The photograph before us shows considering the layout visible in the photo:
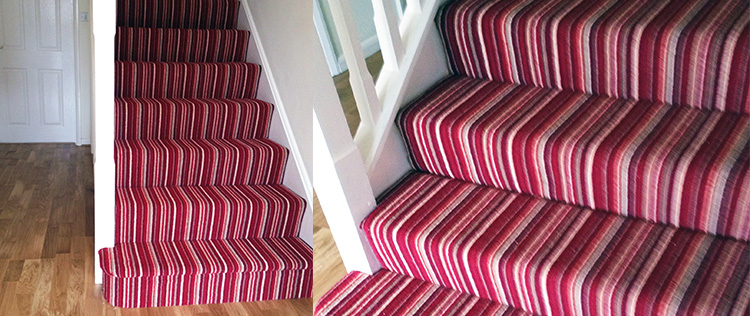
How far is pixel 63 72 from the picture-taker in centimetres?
620

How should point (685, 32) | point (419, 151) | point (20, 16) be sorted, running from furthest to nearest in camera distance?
point (20, 16), point (419, 151), point (685, 32)

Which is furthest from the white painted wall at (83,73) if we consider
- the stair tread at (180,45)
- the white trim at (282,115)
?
the white trim at (282,115)

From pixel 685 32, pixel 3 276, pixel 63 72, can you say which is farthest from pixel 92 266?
pixel 63 72

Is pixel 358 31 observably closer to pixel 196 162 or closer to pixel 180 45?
pixel 196 162

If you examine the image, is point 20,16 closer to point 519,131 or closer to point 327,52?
point 327,52

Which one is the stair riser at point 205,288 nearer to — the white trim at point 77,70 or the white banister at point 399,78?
the white banister at point 399,78

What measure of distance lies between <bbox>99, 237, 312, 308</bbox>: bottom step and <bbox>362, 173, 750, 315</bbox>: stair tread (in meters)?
1.14

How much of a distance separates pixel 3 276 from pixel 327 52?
2.13 m

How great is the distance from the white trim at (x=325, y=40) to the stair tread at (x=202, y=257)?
1.27 metres

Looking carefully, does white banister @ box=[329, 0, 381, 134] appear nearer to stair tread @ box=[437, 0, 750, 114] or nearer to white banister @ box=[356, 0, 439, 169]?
white banister @ box=[356, 0, 439, 169]

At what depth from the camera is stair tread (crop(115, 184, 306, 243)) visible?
9.43 feet

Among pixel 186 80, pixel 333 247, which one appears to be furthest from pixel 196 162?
pixel 333 247

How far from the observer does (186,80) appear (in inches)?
137

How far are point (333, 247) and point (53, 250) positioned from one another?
2030mm
